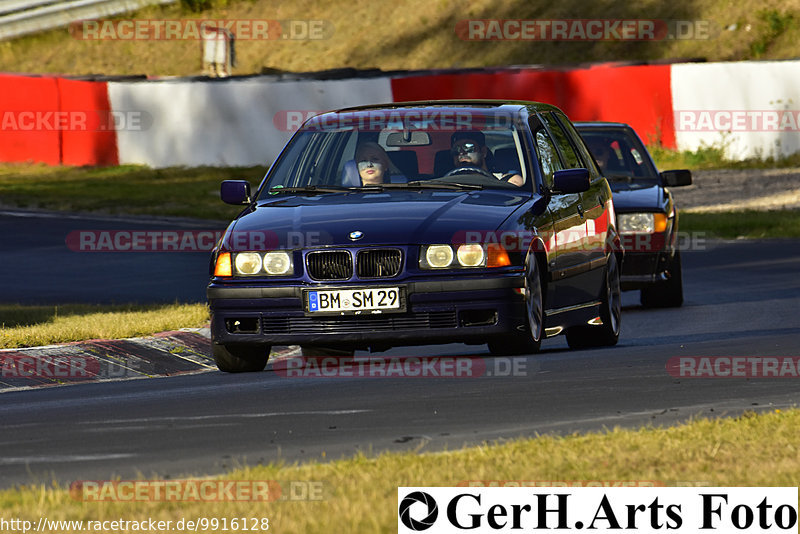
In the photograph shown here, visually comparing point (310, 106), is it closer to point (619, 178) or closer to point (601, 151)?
point (601, 151)

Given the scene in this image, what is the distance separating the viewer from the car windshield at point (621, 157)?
53.4 feet

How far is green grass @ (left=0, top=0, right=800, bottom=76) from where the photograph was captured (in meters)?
47.8

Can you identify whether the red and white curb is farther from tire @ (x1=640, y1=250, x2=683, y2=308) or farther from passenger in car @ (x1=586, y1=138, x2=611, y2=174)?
passenger in car @ (x1=586, y1=138, x2=611, y2=174)

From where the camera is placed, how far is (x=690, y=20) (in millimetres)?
49812

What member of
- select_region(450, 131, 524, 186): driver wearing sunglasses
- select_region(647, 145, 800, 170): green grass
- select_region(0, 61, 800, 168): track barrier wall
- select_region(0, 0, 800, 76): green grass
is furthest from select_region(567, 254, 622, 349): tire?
select_region(0, 0, 800, 76): green grass

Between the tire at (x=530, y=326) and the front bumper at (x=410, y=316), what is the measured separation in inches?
4.9

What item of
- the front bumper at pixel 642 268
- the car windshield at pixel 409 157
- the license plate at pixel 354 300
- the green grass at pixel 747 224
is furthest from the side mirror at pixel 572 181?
the green grass at pixel 747 224

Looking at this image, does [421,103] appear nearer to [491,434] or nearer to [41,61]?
[491,434]

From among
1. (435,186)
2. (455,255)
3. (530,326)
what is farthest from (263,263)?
(530,326)

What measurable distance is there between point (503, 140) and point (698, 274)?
835cm

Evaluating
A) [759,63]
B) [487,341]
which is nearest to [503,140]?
[487,341]

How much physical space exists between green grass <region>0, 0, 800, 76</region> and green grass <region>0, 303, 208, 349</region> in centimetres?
2810

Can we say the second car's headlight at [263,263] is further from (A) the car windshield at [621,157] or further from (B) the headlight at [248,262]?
(A) the car windshield at [621,157]

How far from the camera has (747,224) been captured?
24.2 m
